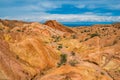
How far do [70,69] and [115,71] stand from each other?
42.6 feet

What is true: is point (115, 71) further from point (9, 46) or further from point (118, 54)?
point (9, 46)

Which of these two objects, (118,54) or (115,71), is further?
(118,54)

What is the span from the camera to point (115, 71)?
132ft

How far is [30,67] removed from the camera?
32.0m

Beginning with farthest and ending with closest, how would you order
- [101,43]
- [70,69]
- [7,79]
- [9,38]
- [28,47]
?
[101,43], [9,38], [28,47], [70,69], [7,79]

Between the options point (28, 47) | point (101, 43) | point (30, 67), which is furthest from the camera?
point (101, 43)

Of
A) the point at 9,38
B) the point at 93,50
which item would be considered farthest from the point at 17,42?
the point at 93,50

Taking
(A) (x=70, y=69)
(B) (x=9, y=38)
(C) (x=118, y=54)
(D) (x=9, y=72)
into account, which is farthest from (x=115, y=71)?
(D) (x=9, y=72)

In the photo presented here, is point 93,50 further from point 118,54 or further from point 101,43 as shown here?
point 101,43

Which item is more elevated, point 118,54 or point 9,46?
point 9,46

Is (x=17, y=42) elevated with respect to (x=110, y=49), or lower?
elevated

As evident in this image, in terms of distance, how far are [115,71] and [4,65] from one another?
19713 millimetres

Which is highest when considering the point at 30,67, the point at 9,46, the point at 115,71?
the point at 9,46

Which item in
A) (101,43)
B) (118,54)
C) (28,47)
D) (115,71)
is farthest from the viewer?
(101,43)
